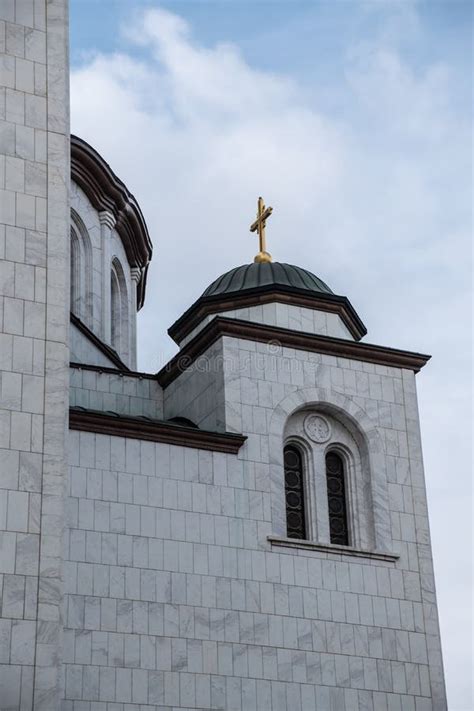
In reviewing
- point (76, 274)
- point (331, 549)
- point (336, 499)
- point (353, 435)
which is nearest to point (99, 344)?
point (76, 274)

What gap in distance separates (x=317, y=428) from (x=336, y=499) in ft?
4.19

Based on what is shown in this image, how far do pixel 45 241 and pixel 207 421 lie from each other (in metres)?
5.82

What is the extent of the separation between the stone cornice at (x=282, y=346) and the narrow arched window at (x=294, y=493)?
6.30 feet

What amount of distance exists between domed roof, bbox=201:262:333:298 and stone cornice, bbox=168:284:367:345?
142 millimetres

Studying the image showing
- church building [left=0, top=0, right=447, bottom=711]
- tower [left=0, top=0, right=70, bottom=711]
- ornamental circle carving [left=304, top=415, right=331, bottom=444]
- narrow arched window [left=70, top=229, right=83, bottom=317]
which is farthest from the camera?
narrow arched window [left=70, top=229, right=83, bottom=317]

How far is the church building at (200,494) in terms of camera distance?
17594 mm

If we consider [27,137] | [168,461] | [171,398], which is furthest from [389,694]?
[27,137]

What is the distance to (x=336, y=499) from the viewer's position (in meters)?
23.2

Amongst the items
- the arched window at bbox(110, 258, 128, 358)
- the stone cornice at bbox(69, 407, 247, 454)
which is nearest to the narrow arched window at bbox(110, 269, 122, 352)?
the arched window at bbox(110, 258, 128, 358)

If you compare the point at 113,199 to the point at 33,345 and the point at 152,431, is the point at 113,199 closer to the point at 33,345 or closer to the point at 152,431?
the point at 152,431

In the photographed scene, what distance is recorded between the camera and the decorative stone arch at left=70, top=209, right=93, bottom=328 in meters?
28.2

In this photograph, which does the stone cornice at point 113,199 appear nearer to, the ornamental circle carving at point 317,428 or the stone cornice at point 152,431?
the ornamental circle carving at point 317,428

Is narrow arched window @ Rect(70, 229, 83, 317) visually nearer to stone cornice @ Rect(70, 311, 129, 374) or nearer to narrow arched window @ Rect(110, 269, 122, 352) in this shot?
stone cornice @ Rect(70, 311, 129, 374)

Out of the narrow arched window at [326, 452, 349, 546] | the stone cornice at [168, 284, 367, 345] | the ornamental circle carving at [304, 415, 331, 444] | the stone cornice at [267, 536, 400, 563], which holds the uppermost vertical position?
the stone cornice at [168, 284, 367, 345]
